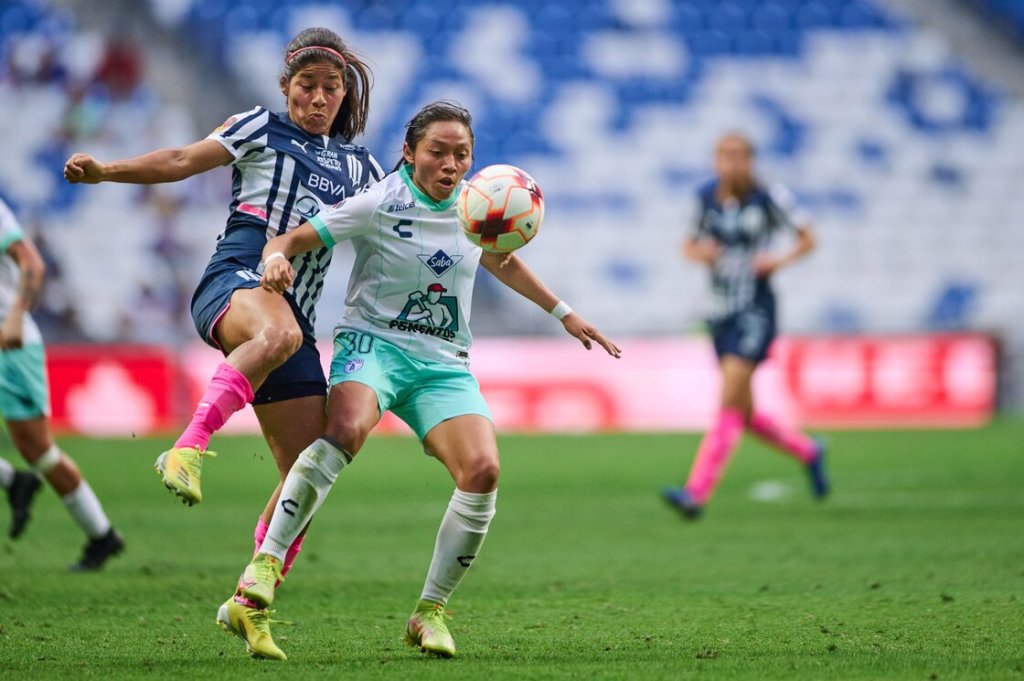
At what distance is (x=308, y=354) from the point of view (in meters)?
5.25

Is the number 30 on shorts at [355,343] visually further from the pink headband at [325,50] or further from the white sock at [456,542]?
the pink headband at [325,50]

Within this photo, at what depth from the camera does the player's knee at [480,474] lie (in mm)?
4867

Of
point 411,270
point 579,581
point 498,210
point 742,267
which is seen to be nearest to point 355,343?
point 411,270

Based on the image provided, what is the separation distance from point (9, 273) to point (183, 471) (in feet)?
12.0

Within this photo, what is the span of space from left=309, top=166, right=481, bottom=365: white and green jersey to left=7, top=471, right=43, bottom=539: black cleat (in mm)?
3211

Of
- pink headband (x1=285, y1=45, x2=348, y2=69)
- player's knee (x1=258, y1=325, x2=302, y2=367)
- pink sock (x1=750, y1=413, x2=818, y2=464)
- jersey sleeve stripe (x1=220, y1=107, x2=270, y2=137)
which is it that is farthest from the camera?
pink sock (x1=750, y1=413, x2=818, y2=464)

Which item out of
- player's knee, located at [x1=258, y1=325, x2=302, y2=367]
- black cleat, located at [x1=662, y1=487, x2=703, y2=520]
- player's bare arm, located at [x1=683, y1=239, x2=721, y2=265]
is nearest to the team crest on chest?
player's knee, located at [x1=258, y1=325, x2=302, y2=367]

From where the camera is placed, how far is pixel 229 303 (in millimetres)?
4930

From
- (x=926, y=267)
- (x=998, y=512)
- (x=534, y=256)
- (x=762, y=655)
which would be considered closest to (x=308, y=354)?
(x=762, y=655)

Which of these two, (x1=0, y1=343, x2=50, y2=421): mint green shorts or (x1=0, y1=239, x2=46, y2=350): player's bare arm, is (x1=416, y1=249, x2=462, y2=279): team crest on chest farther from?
(x1=0, y1=343, x2=50, y2=421): mint green shorts

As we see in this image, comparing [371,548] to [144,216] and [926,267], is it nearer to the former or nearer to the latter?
[144,216]

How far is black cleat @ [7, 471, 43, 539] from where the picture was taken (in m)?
7.55

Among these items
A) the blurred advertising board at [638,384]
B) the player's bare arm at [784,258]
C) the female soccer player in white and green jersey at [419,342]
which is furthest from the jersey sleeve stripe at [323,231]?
the blurred advertising board at [638,384]

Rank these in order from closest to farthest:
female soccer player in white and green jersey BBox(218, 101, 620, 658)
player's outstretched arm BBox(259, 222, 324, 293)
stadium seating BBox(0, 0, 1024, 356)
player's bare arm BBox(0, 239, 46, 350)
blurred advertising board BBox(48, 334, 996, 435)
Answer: player's outstretched arm BBox(259, 222, 324, 293)
female soccer player in white and green jersey BBox(218, 101, 620, 658)
player's bare arm BBox(0, 239, 46, 350)
blurred advertising board BBox(48, 334, 996, 435)
stadium seating BBox(0, 0, 1024, 356)
